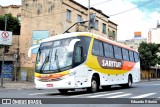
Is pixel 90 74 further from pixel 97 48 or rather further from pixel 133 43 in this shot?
pixel 133 43

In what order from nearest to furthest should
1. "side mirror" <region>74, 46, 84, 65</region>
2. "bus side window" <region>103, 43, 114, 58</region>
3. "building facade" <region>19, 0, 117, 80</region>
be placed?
"side mirror" <region>74, 46, 84, 65</region> → "bus side window" <region>103, 43, 114, 58</region> → "building facade" <region>19, 0, 117, 80</region>

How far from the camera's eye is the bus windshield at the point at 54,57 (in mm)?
16203

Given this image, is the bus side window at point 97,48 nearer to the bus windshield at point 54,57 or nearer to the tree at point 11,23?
the bus windshield at point 54,57

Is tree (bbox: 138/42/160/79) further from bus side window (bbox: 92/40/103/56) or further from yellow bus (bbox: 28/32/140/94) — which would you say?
bus side window (bbox: 92/40/103/56)

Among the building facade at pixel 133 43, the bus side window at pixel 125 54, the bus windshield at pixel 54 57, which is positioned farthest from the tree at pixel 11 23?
the building facade at pixel 133 43

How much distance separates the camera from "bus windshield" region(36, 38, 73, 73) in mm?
16203

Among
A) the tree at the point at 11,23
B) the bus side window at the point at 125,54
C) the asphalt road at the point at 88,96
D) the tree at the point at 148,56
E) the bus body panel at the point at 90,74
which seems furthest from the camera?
the tree at the point at 148,56

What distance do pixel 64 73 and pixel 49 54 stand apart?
157cm

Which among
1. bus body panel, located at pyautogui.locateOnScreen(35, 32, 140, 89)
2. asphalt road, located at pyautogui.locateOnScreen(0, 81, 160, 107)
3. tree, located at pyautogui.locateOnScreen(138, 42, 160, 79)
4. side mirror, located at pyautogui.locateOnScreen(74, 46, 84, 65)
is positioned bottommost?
asphalt road, located at pyautogui.locateOnScreen(0, 81, 160, 107)

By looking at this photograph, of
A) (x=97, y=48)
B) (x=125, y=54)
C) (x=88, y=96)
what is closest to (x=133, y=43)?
(x=125, y=54)

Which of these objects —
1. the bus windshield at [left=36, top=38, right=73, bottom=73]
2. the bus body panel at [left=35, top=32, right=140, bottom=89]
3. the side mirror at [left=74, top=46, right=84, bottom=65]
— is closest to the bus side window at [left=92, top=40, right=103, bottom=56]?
the bus body panel at [left=35, top=32, right=140, bottom=89]

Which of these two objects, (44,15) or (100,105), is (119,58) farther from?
(44,15)

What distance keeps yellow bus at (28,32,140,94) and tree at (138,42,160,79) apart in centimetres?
4229

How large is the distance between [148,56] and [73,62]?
47.1 meters
